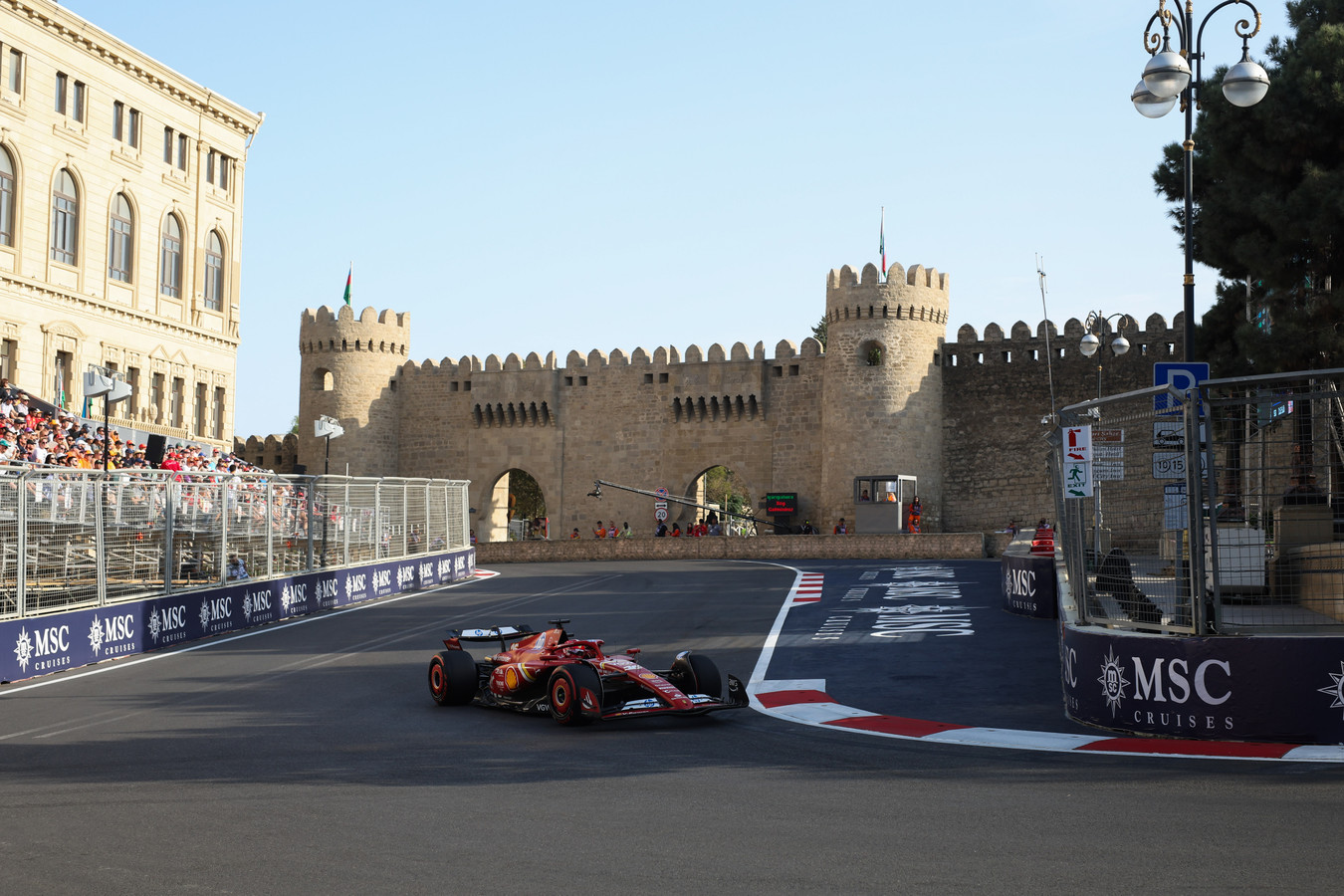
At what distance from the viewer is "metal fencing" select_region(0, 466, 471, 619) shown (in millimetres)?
12836

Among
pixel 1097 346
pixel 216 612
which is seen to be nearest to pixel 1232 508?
pixel 216 612

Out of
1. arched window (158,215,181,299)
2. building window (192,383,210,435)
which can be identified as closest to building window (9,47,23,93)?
arched window (158,215,181,299)

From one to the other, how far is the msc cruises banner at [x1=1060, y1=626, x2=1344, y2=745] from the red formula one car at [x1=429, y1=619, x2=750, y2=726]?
2748mm

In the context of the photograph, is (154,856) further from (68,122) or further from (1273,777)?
(68,122)

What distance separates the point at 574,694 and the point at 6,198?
29967 mm

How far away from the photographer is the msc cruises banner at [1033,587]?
53.5 ft

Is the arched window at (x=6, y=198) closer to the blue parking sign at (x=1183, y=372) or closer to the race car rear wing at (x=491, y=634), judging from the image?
the race car rear wing at (x=491, y=634)

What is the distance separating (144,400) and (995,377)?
27.0m

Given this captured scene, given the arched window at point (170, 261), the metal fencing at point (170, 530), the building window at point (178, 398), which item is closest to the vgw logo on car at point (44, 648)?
the metal fencing at point (170, 530)

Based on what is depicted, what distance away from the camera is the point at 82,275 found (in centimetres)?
3528

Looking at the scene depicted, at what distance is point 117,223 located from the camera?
37.0 meters

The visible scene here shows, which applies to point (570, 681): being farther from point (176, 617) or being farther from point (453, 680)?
point (176, 617)

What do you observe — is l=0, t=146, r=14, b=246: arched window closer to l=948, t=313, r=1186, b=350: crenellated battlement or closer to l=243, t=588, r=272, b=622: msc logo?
l=243, t=588, r=272, b=622: msc logo

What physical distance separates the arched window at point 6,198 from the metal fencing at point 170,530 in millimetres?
16149
